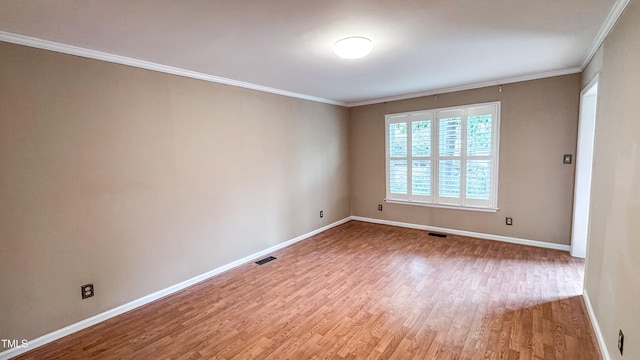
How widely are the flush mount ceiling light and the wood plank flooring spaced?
2286 mm

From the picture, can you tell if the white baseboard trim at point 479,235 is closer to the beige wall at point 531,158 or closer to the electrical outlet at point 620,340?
the beige wall at point 531,158

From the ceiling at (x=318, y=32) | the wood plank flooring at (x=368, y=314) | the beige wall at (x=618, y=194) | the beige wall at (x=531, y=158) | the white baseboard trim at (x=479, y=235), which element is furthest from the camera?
the white baseboard trim at (x=479, y=235)

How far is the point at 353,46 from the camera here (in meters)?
2.38

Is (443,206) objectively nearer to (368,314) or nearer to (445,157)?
(445,157)

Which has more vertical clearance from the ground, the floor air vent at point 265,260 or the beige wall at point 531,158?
the beige wall at point 531,158

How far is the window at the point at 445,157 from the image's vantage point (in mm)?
4352

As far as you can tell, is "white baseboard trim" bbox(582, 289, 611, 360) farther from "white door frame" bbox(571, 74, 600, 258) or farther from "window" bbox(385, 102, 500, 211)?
"window" bbox(385, 102, 500, 211)

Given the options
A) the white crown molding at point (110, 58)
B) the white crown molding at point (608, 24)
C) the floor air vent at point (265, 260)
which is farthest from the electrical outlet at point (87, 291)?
the white crown molding at point (608, 24)

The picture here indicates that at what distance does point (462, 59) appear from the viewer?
3047 mm

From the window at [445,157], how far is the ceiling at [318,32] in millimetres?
1042

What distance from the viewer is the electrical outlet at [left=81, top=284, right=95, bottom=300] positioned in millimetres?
2510

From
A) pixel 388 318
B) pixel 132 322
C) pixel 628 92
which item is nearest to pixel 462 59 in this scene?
pixel 628 92

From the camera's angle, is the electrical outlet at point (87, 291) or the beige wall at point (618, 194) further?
the electrical outlet at point (87, 291)

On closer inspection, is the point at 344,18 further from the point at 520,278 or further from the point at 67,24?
the point at 520,278
